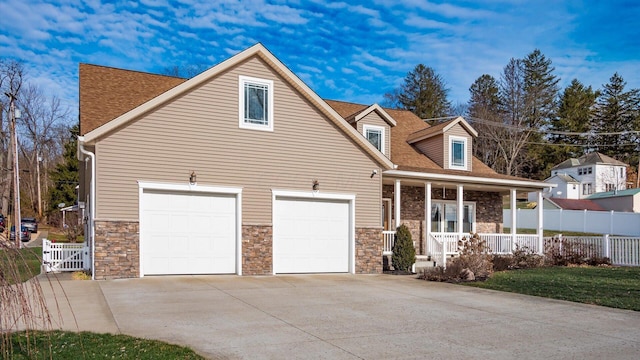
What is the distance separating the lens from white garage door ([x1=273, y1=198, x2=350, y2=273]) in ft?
49.4

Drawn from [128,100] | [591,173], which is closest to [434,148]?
[128,100]

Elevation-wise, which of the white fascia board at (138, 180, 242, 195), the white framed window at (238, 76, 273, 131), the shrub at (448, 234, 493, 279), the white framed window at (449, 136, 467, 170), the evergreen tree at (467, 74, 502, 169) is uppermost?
the evergreen tree at (467, 74, 502, 169)

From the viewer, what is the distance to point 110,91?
16531mm

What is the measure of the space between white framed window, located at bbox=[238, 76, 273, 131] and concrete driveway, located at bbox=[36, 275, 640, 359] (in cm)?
476

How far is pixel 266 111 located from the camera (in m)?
15.1

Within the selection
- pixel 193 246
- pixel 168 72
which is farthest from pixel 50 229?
pixel 193 246

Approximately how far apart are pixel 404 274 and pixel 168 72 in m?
33.8

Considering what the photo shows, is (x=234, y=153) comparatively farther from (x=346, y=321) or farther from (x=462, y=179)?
(x=462, y=179)

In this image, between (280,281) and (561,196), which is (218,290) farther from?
(561,196)

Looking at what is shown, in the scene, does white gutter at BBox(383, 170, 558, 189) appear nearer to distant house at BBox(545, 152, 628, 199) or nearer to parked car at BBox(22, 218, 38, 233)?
parked car at BBox(22, 218, 38, 233)

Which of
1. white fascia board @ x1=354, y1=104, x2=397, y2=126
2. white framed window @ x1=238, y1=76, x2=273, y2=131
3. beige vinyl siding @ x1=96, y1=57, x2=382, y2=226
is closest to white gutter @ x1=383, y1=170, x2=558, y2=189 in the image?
beige vinyl siding @ x1=96, y1=57, x2=382, y2=226

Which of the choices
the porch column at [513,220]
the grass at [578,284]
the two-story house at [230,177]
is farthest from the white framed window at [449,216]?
the grass at [578,284]

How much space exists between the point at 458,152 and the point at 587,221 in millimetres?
Answer: 19780

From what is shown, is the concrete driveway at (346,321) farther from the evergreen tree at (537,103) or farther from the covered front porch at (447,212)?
the evergreen tree at (537,103)
